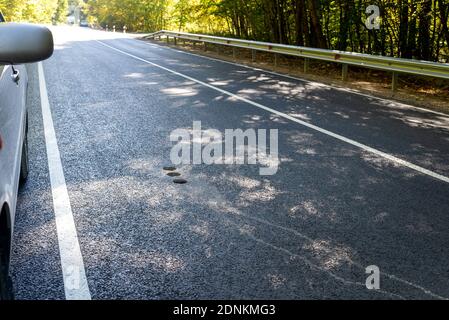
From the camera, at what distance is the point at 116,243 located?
3.89 m

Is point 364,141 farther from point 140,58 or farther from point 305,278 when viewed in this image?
point 140,58

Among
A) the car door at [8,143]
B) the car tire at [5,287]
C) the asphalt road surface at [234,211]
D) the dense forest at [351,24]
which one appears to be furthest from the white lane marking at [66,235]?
the dense forest at [351,24]

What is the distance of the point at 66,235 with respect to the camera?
402 cm

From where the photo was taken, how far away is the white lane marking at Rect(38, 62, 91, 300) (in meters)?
3.25

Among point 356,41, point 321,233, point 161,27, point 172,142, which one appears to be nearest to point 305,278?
point 321,233

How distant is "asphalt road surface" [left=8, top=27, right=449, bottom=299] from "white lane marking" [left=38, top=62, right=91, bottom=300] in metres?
0.02

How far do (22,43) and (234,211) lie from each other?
2.54 metres

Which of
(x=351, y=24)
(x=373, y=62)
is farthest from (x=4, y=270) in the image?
(x=351, y=24)

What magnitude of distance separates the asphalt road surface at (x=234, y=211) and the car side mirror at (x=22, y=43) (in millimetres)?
1503

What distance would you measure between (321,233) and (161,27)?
63.9 metres

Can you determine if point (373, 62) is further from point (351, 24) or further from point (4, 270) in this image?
point (4, 270)

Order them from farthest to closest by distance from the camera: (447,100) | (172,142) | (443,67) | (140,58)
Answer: (140,58)
(447,100)
(443,67)
(172,142)

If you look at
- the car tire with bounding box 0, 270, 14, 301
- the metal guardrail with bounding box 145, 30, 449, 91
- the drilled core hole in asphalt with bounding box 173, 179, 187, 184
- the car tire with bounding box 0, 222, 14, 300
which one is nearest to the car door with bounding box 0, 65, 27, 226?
the car tire with bounding box 0, 222, 14, 300

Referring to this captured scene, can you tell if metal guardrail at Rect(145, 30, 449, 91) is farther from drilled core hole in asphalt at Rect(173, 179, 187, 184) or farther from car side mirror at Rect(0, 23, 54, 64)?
car side mirror at Rect(0, 23, 54, 64)
